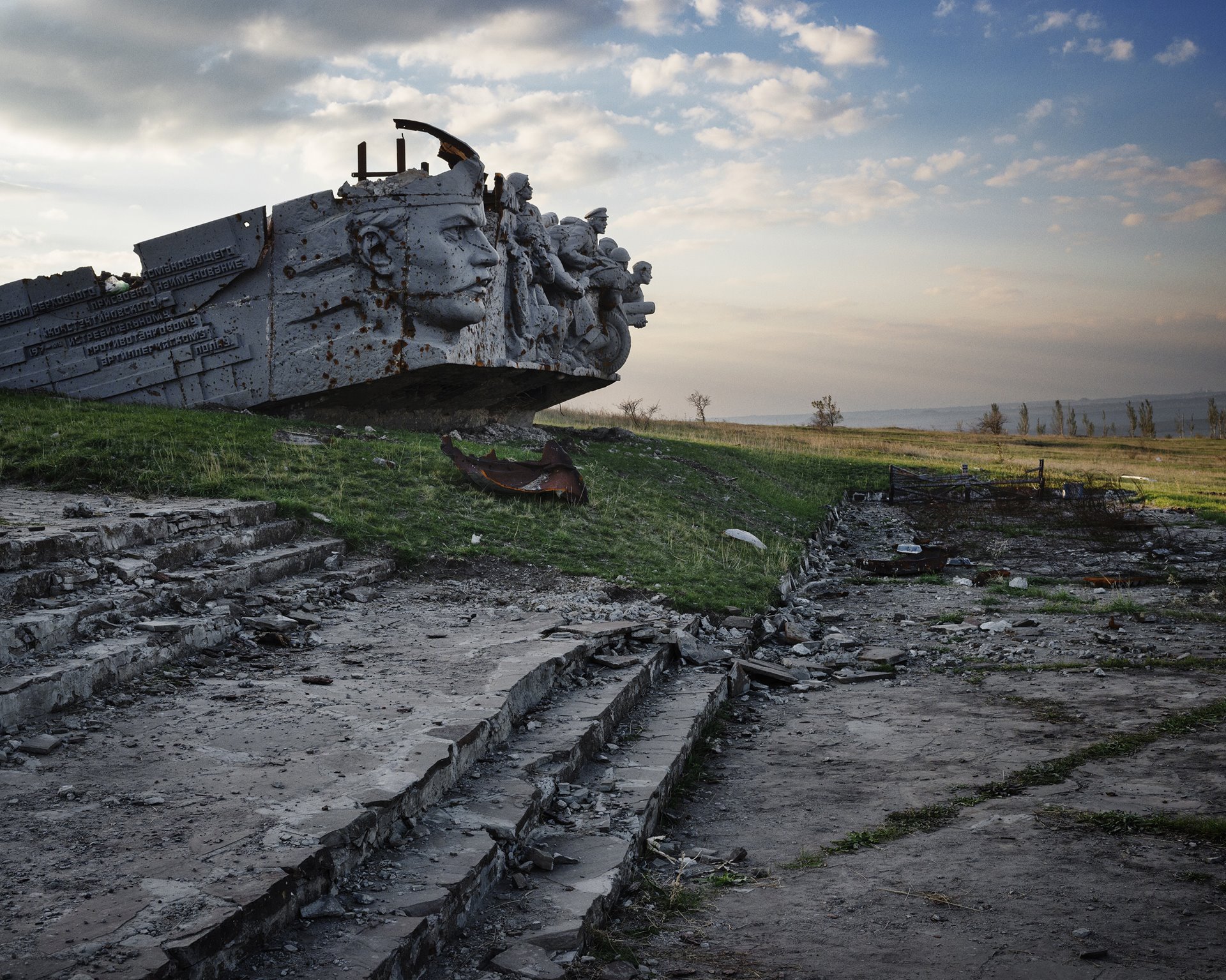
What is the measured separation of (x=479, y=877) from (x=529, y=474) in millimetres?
8532

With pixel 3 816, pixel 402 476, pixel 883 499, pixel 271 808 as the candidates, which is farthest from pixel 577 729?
pixel 883 499

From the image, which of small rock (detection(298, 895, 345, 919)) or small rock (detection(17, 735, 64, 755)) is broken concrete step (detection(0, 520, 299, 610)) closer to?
small rock (detection(17, 735, 64, 755))

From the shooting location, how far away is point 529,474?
463 inches

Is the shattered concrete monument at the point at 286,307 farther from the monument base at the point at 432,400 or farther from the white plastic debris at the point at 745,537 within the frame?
the white plastic debris at the point at 745,537

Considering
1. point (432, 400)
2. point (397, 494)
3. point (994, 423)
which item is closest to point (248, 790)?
point (397, 494)

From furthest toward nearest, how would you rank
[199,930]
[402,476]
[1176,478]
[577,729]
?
1. [1176,478]
2. [402,476]
3. [577,729]
4. [199,930]

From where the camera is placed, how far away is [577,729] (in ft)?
15.9

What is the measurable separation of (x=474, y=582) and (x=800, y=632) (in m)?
2.93

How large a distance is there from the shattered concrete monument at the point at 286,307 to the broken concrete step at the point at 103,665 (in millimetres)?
9570

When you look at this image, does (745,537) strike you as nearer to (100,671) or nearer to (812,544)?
(812,544)

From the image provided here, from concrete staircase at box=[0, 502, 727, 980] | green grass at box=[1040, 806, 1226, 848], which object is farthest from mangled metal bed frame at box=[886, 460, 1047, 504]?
green grass at box=[1040, 806, 1226, 848]

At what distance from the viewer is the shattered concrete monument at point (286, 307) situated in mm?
14453

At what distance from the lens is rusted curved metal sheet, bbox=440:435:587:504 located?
1118 centimetres

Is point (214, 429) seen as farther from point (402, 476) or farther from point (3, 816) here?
point (3, 816)
